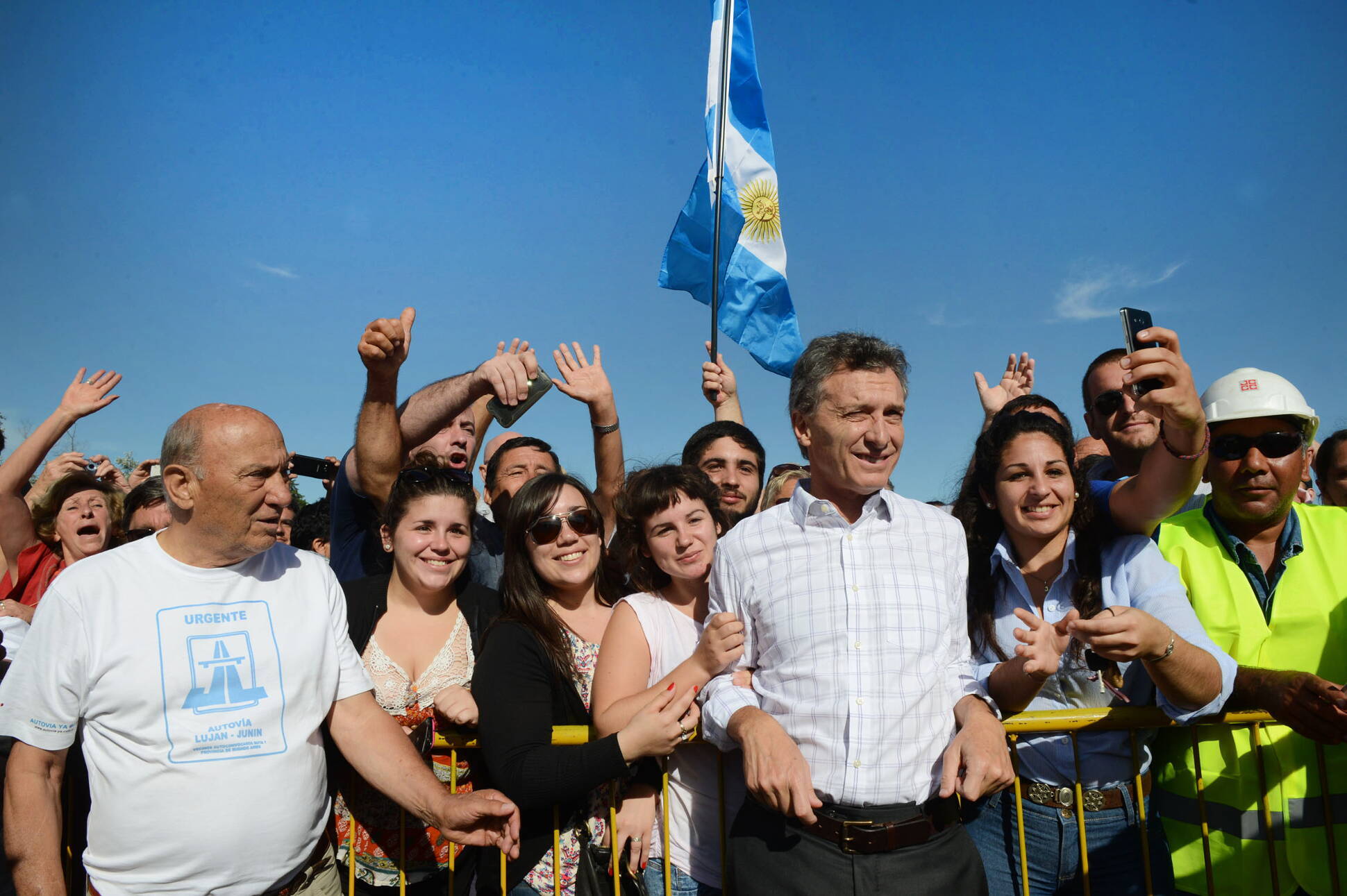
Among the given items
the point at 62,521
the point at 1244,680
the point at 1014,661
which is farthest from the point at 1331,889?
the point at 62,521

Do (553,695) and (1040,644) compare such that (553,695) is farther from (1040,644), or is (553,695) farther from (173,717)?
(1040,644)

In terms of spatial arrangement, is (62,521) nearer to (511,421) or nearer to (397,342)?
(397,342)

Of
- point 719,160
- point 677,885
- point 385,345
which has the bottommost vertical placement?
point 677,885

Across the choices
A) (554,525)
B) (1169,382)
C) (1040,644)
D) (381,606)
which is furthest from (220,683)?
(1169,382)

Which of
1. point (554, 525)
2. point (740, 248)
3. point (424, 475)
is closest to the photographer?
point (554, 525)

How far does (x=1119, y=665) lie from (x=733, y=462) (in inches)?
78.0

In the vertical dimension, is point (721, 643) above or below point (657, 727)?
above

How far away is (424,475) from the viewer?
3475mm

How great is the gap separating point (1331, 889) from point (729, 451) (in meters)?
2.84

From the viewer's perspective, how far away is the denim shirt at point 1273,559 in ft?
9.52

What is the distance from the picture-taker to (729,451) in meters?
4.40

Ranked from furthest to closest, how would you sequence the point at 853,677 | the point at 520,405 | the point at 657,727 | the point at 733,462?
the point at 733,462
the point at 520,405
the point at 657,727
the point at 853,677

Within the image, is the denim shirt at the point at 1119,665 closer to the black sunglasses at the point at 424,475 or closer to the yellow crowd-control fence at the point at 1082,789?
the yellow crowd-control fence at the point at 1082,789

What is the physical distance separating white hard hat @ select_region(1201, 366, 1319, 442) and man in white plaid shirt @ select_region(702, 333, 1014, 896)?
115 cm
